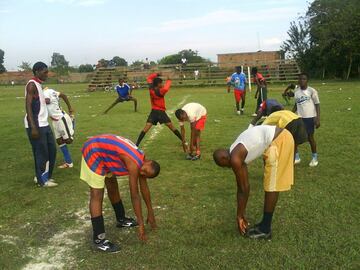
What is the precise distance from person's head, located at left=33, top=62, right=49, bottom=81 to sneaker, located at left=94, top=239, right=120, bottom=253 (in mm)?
3270

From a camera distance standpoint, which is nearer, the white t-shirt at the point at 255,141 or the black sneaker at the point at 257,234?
the white t-shirt at the point at 255,141

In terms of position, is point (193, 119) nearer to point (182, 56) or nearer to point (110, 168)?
point (110, 168)

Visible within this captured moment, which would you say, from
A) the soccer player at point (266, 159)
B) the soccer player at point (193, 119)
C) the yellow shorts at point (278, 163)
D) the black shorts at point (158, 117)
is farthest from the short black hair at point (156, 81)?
the yellow shorts at point (278, 163)

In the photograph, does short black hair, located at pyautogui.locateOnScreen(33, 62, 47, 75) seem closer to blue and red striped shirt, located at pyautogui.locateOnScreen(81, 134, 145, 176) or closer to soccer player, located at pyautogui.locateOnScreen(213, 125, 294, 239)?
blue and red striped shirt, located at pyautogui.locateOnScreen(81, 134, 145, 176)

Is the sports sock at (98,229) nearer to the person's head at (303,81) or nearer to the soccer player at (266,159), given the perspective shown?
the soccer player at (266,159)

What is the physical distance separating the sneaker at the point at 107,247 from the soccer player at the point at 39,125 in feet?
8.90

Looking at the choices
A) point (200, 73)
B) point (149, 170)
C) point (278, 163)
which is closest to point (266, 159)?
point (278, 163)

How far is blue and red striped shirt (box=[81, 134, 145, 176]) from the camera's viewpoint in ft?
14.6

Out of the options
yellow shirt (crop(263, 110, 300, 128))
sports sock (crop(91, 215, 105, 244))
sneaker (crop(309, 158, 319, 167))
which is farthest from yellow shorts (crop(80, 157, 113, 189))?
sneaker (crop(309, 158, 319, 167))

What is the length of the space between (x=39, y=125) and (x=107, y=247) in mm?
3047

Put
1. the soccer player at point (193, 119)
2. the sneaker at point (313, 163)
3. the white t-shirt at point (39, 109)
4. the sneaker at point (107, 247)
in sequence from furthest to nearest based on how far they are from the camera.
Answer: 1. the soccer player at point (193, 119)
2. the sneaker at point (313, 163)
3. the white t-shirt at point (39, 109)
4. the sneaker at point (107, 247)

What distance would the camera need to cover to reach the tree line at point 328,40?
35.5 metres

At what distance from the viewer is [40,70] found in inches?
263

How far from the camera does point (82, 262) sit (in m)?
4.34
